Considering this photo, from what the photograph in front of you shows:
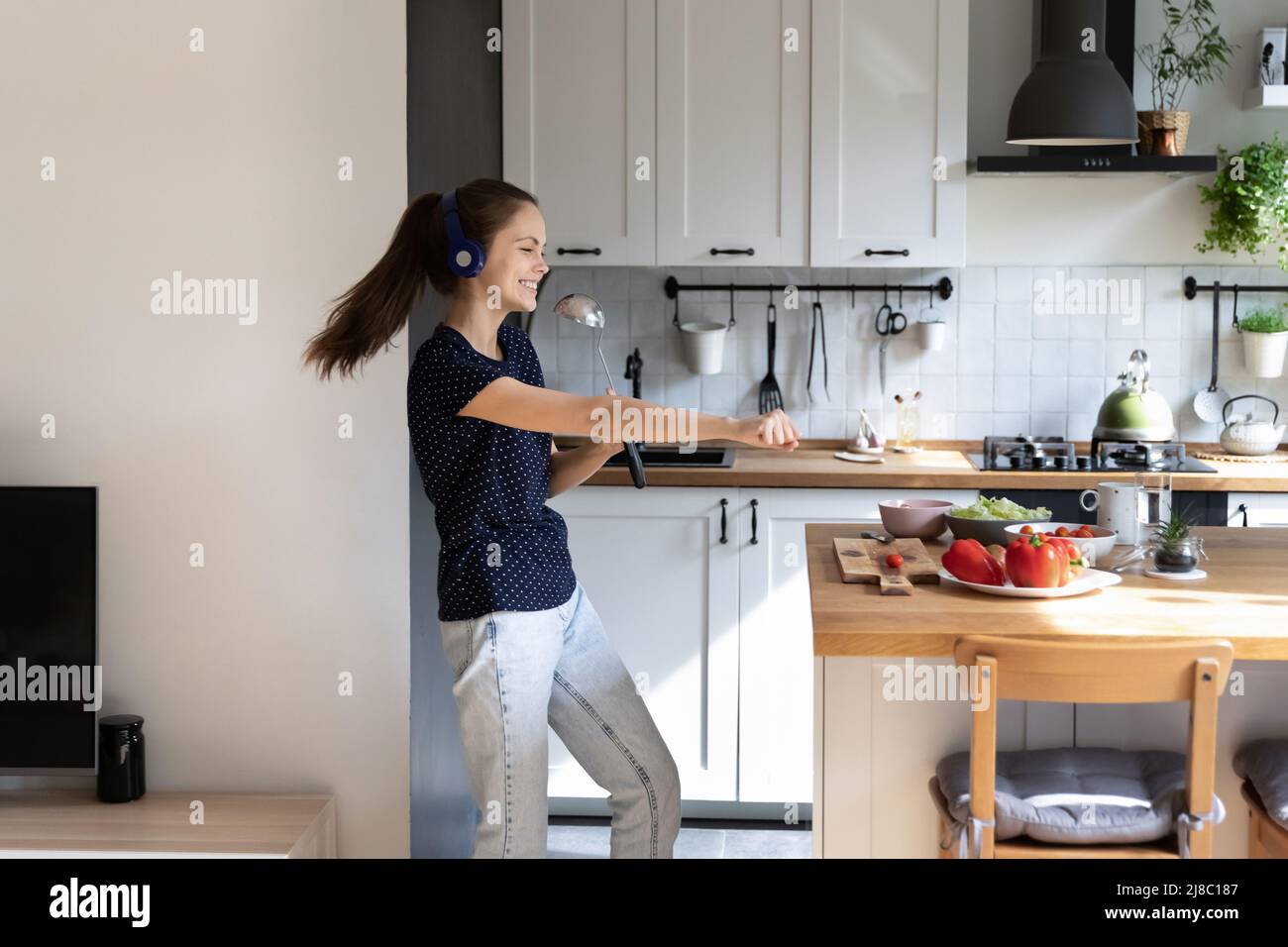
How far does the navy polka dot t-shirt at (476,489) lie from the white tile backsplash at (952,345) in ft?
6.80

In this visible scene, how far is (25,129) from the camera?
2188mm

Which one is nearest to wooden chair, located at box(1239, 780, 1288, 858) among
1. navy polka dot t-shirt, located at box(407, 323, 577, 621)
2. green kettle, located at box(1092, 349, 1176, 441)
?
navy polka dot t-shirt, located at box(407, 323, 577, 621)

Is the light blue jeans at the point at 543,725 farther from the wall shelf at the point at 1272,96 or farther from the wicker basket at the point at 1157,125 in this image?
the wall shelf at the point at 1272,96

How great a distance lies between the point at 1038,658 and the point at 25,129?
6.10 ft

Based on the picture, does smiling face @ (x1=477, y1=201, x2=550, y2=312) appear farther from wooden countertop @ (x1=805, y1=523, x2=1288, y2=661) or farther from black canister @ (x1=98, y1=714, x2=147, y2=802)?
black canister @ (x1=98, y1=714, x2=147, y2=802)

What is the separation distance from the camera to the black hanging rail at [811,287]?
3.92 m

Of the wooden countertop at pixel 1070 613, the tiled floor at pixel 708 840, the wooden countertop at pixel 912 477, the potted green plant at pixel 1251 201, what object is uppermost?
the potted green plant at pixel 1251 201

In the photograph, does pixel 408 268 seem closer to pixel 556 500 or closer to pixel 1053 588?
pixel 1053 588

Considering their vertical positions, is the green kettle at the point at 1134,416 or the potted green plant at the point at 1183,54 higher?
the potted green plant at the point at 1183,54

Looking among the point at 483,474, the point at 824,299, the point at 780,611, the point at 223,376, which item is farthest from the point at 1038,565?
the point at 824,299

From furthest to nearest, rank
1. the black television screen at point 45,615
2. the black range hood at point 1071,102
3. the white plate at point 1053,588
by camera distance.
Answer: the black range hood at point 1071,102
the black television screen at point 45,615
the white plate at point 1053,588

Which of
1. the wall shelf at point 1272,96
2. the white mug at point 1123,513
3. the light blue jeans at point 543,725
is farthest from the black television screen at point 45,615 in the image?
the wall shelf at point 1272,96

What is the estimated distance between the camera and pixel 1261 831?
1905mm
